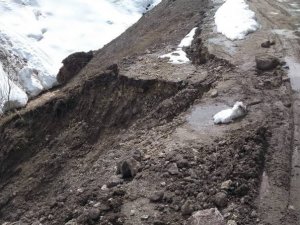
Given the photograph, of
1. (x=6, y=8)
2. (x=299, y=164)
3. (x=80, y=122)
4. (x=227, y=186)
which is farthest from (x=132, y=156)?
(x=6, y=8)

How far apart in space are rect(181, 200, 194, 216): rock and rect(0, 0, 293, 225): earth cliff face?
0.6 inches

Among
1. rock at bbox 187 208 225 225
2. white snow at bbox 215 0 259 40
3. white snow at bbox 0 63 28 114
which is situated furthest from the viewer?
white snow at bbox 0 63 28 114

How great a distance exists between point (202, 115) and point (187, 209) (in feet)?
10.5

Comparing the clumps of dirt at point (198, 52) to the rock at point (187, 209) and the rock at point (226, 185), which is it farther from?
the rock at point (187, 209)

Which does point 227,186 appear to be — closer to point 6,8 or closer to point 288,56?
point 288,56

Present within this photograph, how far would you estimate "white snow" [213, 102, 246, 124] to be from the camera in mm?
8599

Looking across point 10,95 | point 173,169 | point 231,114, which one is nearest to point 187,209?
point 173,169

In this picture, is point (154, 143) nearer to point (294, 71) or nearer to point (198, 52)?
point (294, 71)

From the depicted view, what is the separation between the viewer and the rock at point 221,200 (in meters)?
6.24


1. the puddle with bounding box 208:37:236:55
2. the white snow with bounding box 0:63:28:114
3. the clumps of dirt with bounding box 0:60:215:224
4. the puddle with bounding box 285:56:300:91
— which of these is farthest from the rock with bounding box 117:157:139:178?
the white snow with bounding box 0:63:28:114

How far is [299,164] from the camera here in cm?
705

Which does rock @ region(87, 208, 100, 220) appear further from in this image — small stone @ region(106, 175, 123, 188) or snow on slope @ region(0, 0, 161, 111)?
snow on slope @ region(0, 0, 161, 111)

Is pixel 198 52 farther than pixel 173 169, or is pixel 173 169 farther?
pixel 198 52

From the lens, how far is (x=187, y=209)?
626cm
